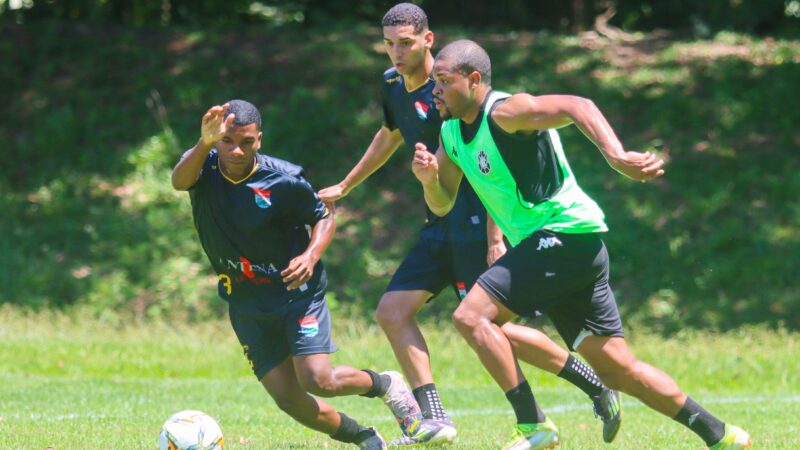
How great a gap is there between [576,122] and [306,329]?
189 centimetres

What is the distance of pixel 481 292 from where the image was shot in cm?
591

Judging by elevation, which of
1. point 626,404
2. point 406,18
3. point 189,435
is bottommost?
point 626,404

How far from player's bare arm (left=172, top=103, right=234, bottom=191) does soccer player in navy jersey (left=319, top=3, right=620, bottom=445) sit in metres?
1.07

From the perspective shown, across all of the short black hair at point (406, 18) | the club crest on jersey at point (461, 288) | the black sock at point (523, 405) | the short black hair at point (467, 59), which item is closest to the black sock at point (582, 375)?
the club crest on jersey at point (461, 288)

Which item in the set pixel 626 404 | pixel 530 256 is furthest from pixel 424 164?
pixel 626 404

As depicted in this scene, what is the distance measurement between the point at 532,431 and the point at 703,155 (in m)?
11.1

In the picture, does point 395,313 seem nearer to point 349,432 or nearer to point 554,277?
point 349,432

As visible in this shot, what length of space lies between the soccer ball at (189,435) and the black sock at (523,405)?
151 centimetres

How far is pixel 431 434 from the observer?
6879 mm

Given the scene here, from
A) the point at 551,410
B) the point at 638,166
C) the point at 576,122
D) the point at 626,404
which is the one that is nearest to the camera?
the point at 638,166

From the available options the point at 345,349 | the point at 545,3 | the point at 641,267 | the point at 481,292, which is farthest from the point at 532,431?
the point at 545,3

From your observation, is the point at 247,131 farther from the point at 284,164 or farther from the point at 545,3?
the point at 545,3

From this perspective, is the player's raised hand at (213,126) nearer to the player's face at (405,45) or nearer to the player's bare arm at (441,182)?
the player's bare arm at (441,182)

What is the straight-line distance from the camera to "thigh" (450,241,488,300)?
7145 millimetres
